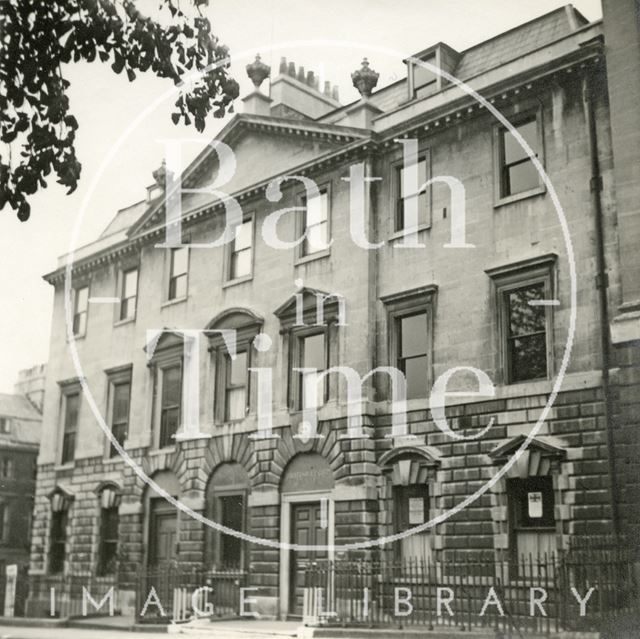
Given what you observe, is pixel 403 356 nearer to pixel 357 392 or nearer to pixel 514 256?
pixel 357 392

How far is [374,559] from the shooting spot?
61.8ft

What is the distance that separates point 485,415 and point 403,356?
276cm

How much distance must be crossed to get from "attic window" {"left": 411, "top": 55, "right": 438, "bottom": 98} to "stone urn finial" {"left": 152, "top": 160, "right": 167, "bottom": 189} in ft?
30.8

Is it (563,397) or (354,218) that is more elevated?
(354,218)

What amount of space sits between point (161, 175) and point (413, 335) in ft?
39.9

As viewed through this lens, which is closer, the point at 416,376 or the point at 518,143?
the point at 518,143

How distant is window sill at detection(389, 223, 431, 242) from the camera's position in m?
19.8

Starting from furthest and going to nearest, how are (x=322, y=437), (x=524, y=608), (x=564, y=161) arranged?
(x=322, y=437)
(x=564, y=161)
(x=524, y=608)

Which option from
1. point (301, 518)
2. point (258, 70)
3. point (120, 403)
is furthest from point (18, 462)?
point (301, 518)

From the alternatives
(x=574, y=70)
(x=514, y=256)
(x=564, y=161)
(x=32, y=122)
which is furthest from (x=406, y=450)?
(x=32, y=122)

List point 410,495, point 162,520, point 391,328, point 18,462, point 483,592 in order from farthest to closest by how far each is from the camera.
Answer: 1. point 18,462
2. point 162,520
3. point 391,328
4. point 410,495
5. point 483,592

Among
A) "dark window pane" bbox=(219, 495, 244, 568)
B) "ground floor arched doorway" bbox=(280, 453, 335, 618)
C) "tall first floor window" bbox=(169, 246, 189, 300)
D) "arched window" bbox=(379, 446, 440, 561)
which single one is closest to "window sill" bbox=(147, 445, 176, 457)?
"dark window pane" bbox=(219, 495, 244, 568)

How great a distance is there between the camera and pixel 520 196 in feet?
59.6

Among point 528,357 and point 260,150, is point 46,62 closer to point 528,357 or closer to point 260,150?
point 528,357
